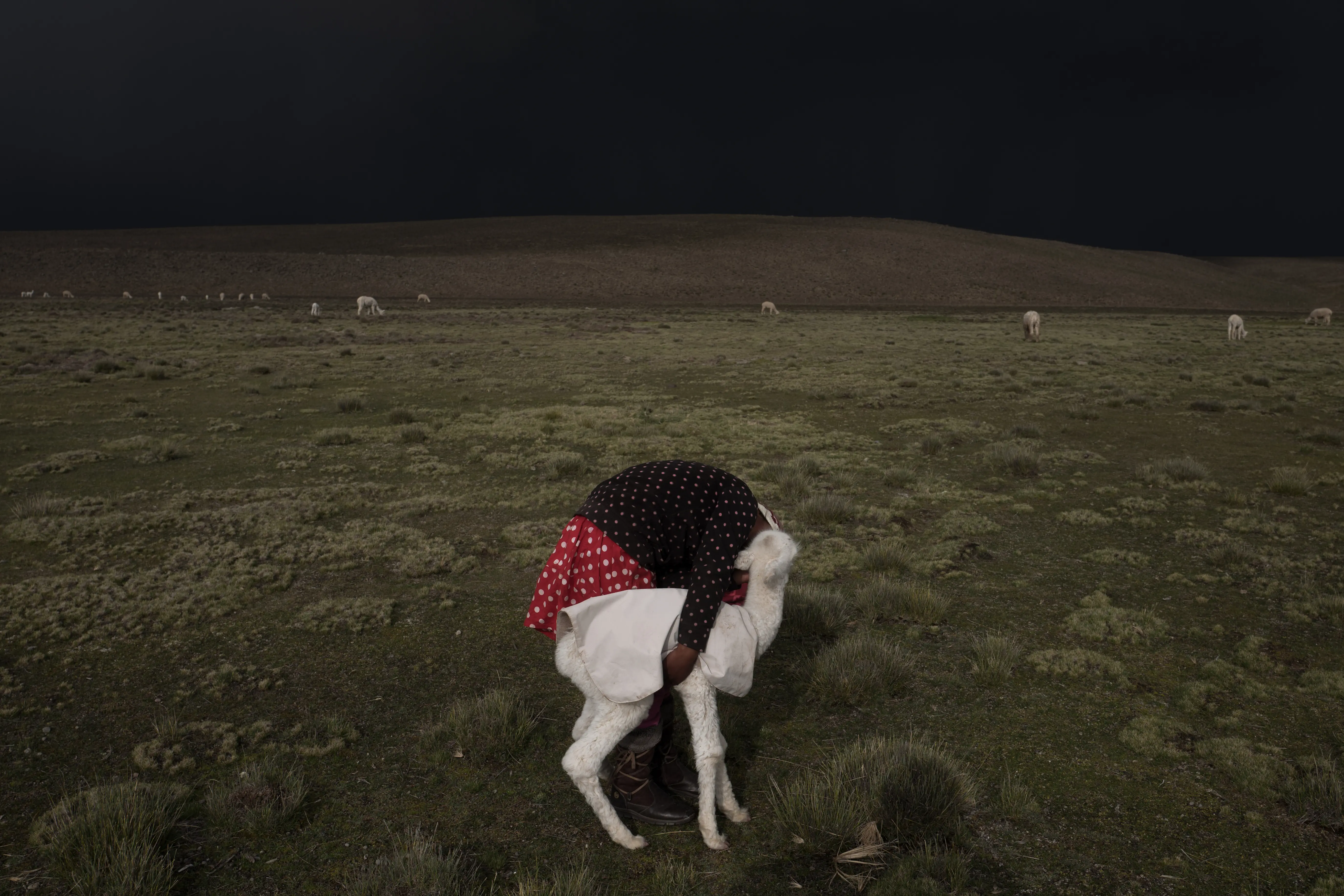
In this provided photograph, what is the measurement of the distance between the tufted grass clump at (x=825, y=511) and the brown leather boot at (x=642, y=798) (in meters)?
5.08

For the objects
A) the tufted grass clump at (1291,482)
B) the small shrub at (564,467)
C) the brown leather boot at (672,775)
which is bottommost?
the small shrub at (564,467)

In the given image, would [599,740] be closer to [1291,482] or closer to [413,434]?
[1291,482]

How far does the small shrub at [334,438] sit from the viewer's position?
12.3m

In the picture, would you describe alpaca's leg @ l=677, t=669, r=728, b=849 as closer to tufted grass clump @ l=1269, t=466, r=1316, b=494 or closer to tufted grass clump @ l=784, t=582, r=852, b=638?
tufted grass clump @ l=784, t=582, r=852, b=638

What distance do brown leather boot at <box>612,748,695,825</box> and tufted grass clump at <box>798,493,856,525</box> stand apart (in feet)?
16.7

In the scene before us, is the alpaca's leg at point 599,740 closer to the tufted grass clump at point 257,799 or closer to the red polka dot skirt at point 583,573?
the red polka dot skirt at point 583,573

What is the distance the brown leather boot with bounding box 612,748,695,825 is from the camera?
3.54 m

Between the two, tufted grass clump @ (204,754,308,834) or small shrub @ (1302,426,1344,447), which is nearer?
tufted grass clump @ (204,754,308,834)

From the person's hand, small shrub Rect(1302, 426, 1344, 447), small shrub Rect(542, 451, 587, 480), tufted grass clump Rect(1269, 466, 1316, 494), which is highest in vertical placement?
the person's hand

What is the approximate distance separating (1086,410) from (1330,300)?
90779 mm

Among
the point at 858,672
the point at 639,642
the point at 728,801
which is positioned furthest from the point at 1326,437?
the point at 639,642

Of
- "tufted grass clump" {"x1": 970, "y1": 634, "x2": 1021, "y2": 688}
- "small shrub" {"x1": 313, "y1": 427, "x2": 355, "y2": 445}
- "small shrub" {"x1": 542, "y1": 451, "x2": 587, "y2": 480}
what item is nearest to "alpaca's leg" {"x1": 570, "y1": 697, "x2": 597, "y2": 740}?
"tufted grass clump" {"x1": 970, "y1": 634, "x2": 1021, "y2": 688}

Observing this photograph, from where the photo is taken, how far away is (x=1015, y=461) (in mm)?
10578

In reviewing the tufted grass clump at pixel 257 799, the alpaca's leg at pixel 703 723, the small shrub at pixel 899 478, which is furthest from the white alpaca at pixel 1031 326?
the tufted grass clump at pixel 257 799
